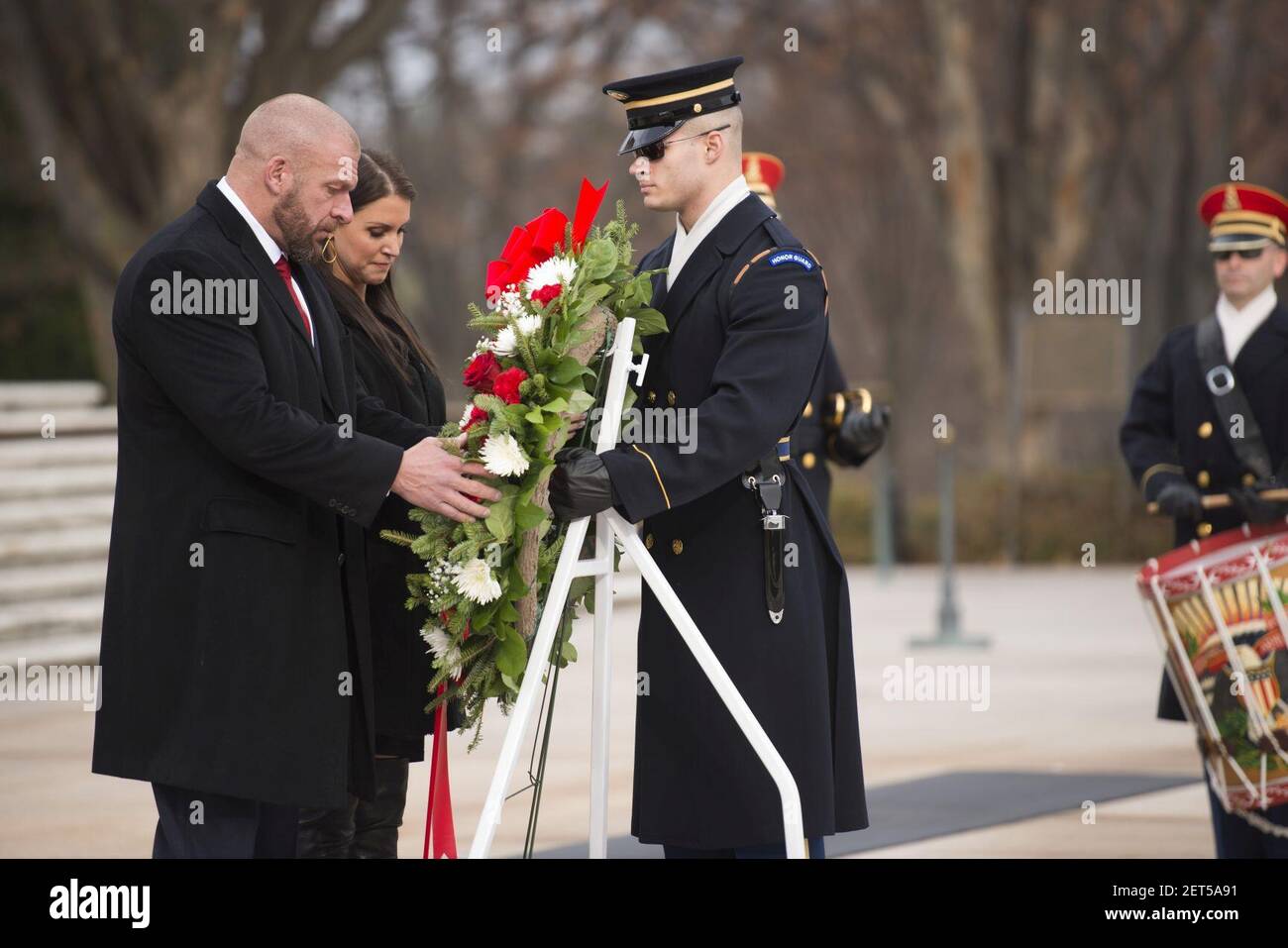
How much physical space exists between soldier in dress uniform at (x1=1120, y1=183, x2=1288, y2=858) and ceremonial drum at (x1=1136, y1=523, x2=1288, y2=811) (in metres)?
0.37

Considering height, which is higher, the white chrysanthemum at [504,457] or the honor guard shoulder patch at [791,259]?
the honor guard shoulder patch at [791,259]

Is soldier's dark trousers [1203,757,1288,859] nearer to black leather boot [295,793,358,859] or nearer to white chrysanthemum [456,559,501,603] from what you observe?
black leather boot [295,793,358,859]

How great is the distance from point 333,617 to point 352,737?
323 millimetres

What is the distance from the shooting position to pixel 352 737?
4.70 meters

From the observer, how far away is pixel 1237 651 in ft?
19.6

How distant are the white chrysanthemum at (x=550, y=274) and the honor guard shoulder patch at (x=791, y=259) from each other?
477mm

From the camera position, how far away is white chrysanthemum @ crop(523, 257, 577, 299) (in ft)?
14.6

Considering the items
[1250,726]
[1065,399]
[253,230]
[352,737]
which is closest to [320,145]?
[253,230]

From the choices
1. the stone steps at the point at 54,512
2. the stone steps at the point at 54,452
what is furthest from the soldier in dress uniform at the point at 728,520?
the stone steps at the point at 54,452

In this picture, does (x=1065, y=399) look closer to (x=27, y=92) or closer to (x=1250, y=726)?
(x=27, y=92)

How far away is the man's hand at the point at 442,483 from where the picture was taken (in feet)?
14.5
